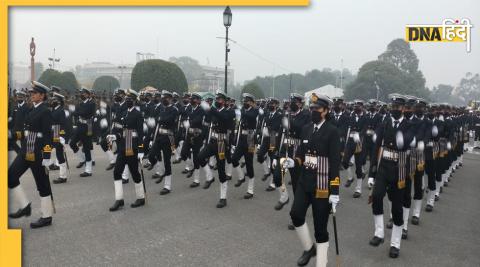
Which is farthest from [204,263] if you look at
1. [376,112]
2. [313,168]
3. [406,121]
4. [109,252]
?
[376,112]

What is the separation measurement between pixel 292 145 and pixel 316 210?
3.33 meters

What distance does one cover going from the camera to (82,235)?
23.1 ft

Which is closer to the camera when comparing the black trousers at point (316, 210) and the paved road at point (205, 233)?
the black trousers at point (316, 210)

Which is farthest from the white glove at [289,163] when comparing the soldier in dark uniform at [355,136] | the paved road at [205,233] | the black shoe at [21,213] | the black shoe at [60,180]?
the black shoe at [60,180]

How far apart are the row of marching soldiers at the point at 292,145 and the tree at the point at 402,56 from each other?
113m

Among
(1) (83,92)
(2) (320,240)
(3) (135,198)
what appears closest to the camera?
(2) (320,240)

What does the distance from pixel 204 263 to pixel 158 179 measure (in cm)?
648

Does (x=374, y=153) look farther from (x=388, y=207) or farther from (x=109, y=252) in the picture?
(x=109, y=252)

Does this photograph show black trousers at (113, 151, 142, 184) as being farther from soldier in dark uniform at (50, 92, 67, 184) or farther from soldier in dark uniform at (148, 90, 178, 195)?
soldier in dark uniform at (50, 92, 67, 184)

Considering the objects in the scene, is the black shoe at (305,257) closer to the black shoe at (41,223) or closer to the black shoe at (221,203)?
the black shoe at (221,203)

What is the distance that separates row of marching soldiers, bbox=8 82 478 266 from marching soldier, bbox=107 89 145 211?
0.07 feet

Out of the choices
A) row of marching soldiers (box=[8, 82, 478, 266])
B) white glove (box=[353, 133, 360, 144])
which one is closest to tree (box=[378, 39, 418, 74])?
row of marching soldiers (box=[8, 82, 478, 266])

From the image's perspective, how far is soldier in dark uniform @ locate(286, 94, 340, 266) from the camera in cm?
552

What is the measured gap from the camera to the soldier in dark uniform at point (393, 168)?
675cm
